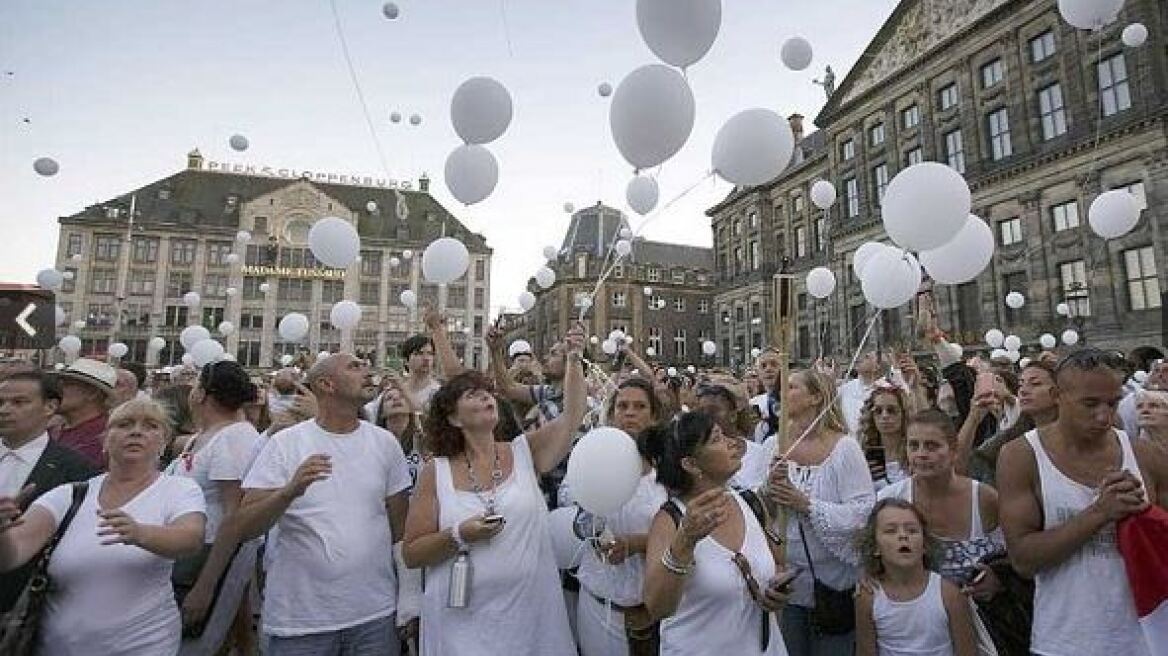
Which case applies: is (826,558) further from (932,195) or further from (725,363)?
(725,363)

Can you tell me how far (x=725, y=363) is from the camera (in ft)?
161

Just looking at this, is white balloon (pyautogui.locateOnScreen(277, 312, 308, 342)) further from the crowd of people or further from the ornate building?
the ornate building

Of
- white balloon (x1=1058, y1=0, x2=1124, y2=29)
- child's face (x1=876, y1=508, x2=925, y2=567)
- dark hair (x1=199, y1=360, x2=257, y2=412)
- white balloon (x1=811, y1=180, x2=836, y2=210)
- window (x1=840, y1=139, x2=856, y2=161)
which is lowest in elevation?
child's face (x1=876, y1=508, x2=925, y2=567)

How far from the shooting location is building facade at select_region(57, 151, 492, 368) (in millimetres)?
46469

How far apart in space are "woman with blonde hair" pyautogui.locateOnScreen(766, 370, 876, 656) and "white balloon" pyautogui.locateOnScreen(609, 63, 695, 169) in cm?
189

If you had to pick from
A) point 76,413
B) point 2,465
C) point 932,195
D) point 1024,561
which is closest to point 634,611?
point 1024,561

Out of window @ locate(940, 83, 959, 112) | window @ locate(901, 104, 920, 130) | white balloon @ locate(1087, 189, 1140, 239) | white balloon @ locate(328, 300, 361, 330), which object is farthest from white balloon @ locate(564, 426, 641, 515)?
window @ locate(901, 104, 920, 130)

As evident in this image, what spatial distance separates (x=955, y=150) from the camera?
Result: 29.3 meters

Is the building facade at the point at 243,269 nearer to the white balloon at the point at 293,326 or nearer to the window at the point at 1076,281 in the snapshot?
the white balloon at the point at 293,326

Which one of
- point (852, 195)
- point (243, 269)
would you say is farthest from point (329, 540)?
point (243, 269)

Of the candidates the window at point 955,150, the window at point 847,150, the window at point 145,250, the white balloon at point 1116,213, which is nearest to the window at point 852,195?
the window at point 847,150

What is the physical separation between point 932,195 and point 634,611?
3023 millimetres


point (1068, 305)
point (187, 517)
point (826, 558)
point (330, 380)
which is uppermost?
point (1068, 305)

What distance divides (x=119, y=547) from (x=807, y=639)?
3.40m
